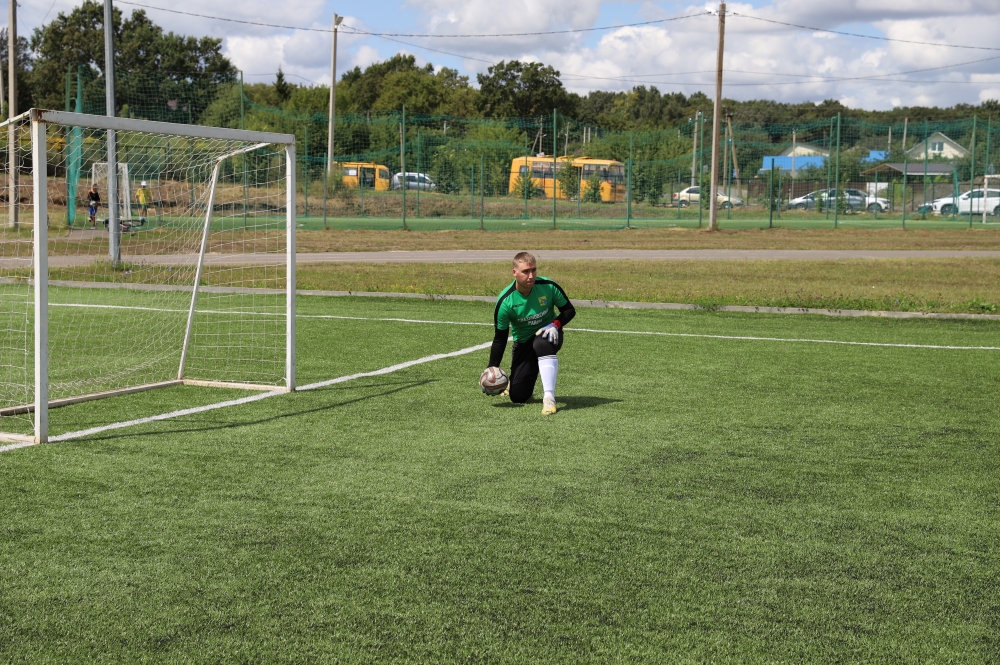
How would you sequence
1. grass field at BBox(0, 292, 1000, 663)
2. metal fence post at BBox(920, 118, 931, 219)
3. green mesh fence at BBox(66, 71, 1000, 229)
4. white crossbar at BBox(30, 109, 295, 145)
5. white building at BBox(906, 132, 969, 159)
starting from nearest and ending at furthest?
grass field at BBox(0, 292, 1000, 663), white crossbar at BBox(30, 109, 295, 145), green mesh fence at BBox(66, 71, 1000, 229), metal fence post at BBox(920, 118, 931, 219), white building at BBox(906, 132, 969, 159)

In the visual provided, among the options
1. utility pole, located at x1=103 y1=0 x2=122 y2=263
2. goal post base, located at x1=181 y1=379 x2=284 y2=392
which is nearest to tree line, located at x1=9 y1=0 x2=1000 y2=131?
utility pole, located at x1=103 y1=0 x2=122 y2=263

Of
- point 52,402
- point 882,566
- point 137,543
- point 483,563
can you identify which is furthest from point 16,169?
point 882,566

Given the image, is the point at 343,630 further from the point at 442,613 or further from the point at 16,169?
the point at 16,169

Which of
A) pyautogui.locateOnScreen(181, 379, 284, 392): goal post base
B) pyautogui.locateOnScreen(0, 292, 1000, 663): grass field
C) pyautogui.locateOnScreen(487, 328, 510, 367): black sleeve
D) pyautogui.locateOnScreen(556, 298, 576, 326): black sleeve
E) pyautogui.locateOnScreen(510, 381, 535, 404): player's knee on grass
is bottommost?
pyautogui.locateOnScreen(0, 292, 1000, 663): grass field

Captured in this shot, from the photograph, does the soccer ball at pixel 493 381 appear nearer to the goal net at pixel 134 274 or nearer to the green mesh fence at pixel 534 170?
the goal net at pixel 134 274

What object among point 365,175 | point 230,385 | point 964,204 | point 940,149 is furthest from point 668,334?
point 940,149

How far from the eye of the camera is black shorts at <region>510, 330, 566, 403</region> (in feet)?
26.9

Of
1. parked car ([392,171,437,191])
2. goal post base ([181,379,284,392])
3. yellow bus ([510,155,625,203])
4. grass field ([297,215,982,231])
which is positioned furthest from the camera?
yellow bus ([510,155,625,203])

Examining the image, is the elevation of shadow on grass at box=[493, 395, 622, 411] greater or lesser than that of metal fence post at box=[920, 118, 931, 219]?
lesser

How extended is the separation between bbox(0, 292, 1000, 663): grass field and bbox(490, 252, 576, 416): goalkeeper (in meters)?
0.29

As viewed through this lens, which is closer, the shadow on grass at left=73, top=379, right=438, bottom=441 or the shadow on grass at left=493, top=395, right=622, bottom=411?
the shadow on grass at left=73, top=379, right=438, bottom=441

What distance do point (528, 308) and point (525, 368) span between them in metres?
0.48

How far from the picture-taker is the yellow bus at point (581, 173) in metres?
45.2

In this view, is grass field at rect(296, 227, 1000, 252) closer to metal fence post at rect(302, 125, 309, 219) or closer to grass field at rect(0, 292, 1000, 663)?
metal fence post at rect(302, 125, 309, 219)
